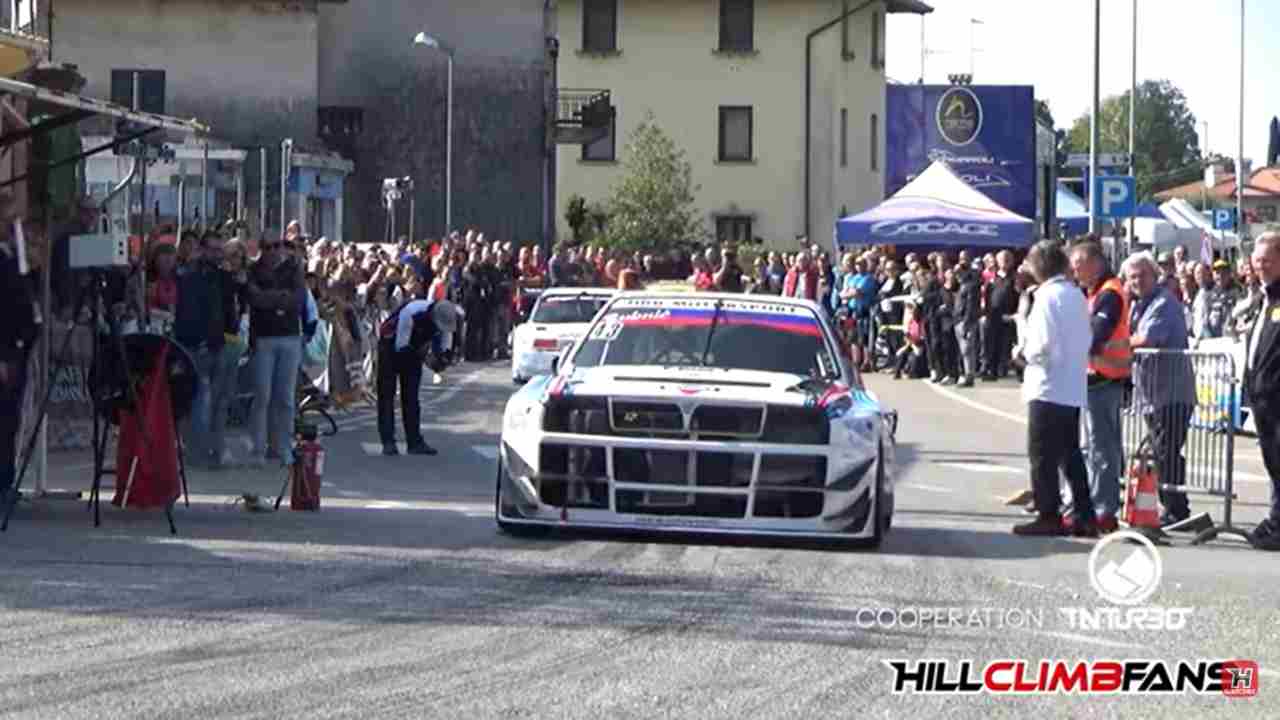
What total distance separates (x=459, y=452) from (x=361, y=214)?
138 feet

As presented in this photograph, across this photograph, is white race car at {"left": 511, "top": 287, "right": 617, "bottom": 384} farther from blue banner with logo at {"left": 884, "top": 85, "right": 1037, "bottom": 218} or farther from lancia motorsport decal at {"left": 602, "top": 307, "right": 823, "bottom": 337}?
blue banner with logo at {"left": 884, "top": 85, "right": 1037, "bottom": 218}

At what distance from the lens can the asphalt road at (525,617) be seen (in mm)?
8781

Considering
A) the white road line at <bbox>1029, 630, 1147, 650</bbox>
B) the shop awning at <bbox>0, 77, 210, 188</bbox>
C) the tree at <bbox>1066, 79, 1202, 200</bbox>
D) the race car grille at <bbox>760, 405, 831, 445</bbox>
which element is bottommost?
the white road line at <bbox>1029, 630, 1147, 650</bbox>

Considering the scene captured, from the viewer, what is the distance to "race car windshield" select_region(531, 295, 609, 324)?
2998cm

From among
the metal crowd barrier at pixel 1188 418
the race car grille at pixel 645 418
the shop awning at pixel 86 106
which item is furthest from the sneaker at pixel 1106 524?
the shop awning at pixel 86 106

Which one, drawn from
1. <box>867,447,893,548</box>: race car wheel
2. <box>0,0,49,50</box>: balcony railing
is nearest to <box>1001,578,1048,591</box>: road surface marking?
<box>867,447,893,548</box>: race car wheel

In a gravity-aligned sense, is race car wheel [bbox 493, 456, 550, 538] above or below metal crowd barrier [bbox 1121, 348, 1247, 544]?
below

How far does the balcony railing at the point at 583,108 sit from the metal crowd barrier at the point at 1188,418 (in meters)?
48.9

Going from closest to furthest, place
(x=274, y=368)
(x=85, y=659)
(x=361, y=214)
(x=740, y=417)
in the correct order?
(x=85, y=659), (x=740, y=417), (x=274, y=368), (x=361, y=214)

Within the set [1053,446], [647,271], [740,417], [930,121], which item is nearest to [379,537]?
[740,417]

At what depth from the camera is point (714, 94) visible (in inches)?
2729

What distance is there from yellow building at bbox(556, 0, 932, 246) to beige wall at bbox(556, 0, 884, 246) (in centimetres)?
3

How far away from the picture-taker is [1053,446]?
581 inches

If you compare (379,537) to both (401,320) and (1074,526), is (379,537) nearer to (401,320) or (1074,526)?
(1074,526)
